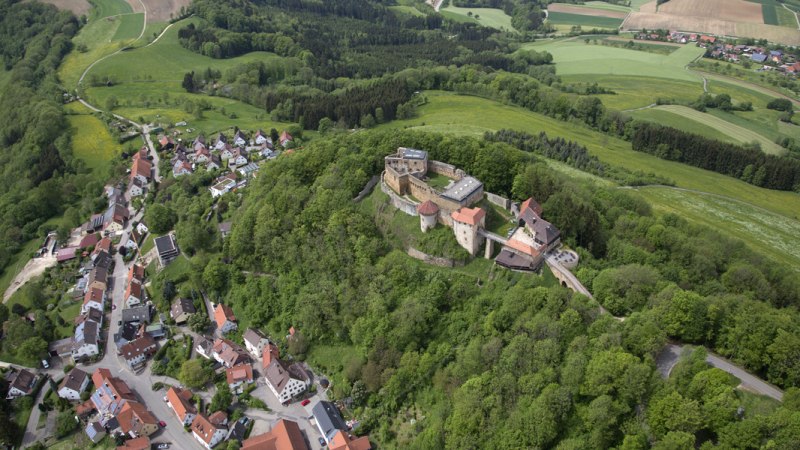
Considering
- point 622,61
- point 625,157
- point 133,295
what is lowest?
point 133,295

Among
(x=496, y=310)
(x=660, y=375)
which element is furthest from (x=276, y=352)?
(x=660, y=375)

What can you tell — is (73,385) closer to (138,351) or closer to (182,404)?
(138,351)

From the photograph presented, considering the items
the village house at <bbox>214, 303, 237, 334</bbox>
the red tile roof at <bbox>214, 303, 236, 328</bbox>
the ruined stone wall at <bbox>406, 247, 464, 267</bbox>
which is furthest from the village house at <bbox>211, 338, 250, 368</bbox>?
the ruined stone wall at <bbox>406, 247, 464, 267</bbox>

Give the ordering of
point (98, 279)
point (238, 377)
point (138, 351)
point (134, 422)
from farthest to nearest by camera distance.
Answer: point (98, 279)
point (138, 351)
point (238, 377)
point (134, 422)

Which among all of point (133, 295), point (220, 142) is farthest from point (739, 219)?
point (220, 142)

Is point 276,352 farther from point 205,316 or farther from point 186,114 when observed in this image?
point 186,114

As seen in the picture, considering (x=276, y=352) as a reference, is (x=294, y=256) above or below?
above
